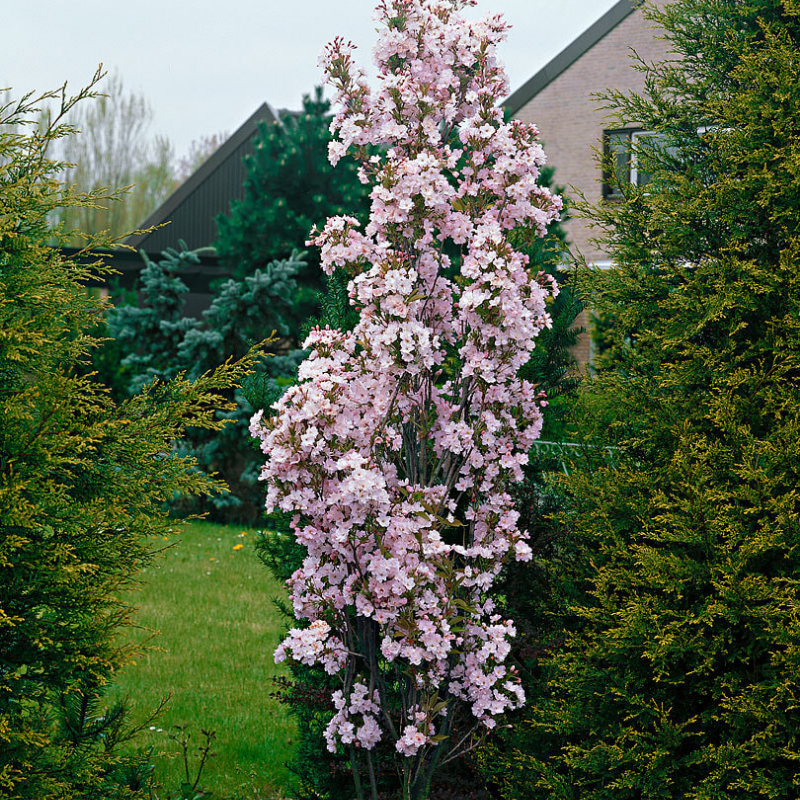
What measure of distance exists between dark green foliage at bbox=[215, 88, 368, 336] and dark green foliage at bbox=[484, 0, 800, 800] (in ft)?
31.8

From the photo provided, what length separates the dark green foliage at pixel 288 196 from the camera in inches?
533

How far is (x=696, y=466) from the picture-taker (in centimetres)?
344

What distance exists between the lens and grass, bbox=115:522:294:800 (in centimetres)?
527

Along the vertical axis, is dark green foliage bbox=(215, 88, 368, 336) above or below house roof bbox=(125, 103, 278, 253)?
below

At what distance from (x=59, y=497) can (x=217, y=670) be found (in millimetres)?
3980

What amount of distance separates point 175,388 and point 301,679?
1.70 meters

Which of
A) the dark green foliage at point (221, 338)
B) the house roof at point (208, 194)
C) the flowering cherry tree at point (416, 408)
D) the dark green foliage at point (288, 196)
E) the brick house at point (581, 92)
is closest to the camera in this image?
the flowering cherry tree at point (416, 408)

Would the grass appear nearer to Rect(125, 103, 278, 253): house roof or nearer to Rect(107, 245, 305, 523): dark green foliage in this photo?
Rect(107, 245, 305, 523): dark green foliage

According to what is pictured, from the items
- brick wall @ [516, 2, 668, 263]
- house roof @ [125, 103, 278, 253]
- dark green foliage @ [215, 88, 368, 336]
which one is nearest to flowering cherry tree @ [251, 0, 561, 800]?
dark green foliage @ [215, 88, 368, 336]

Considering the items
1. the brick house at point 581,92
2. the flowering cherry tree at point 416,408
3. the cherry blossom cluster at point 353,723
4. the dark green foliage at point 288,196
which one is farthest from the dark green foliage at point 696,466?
the brick house at point 581,92

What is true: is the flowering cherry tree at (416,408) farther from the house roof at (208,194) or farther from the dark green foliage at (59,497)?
the house roof at (208,194)

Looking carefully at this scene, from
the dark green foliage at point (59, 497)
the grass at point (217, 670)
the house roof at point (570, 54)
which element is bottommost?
the grass at point (217, 670)

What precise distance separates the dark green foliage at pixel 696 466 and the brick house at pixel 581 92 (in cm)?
1441

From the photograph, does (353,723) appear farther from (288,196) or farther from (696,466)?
(288,196)
